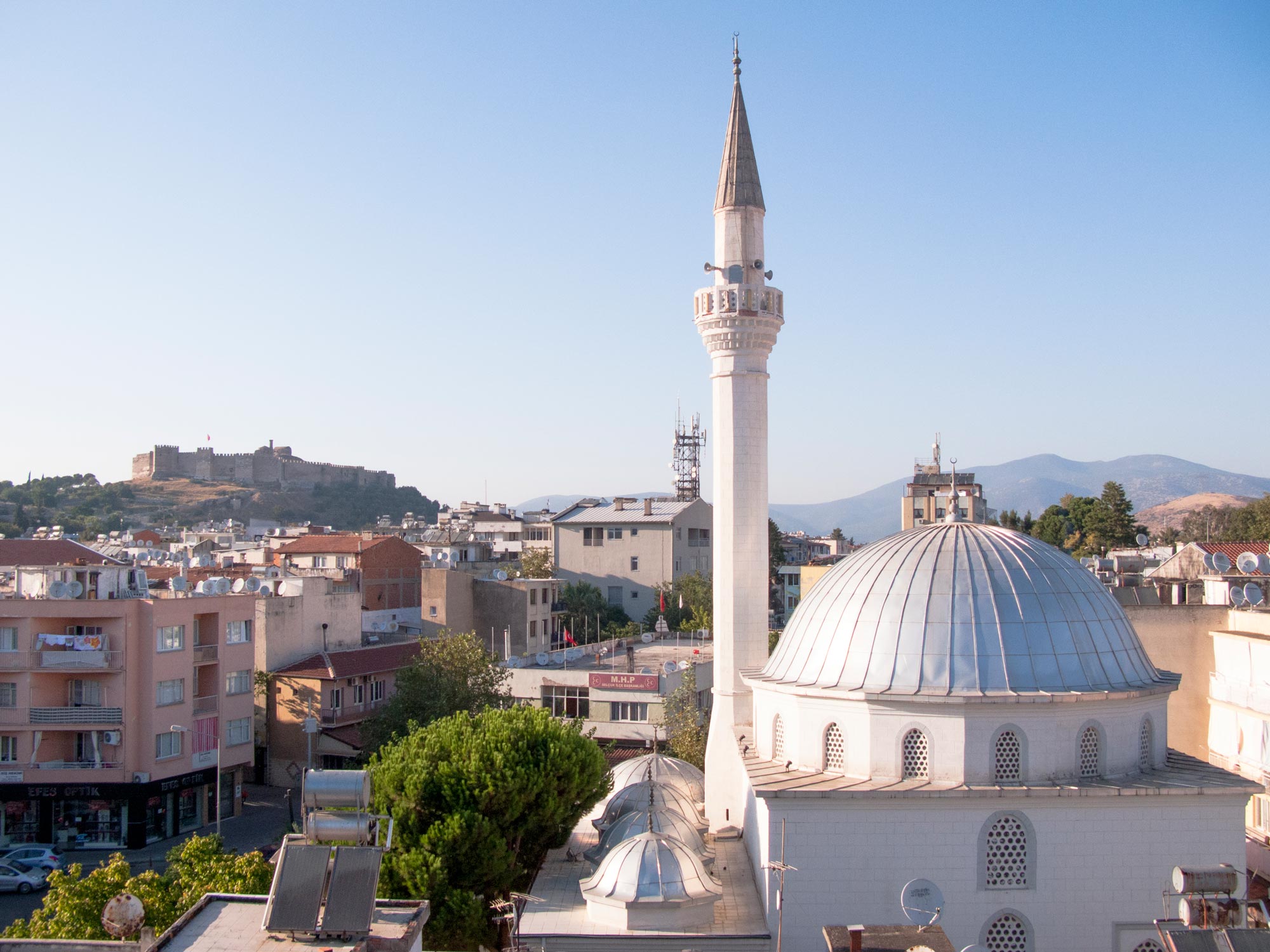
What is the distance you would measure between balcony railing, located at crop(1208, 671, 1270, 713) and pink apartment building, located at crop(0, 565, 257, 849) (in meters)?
29.8

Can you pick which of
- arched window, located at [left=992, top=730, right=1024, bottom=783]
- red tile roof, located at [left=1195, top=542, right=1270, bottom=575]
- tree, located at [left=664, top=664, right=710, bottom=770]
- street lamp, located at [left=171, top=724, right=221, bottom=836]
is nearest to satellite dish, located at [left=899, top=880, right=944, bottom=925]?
arched window, located at [left=992, top=730, right=1024, bottom=783]

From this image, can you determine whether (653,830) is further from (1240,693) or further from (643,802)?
(1240,693)

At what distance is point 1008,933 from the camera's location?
19.1 m

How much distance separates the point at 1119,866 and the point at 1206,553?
24159 millimetres

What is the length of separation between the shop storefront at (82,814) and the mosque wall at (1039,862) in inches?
866

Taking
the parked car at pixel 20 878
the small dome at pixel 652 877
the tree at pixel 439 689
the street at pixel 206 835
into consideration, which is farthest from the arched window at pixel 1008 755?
the parked car at pixel 20 878

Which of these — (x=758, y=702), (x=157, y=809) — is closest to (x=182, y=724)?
(x=157, y=809)

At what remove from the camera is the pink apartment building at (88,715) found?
3291 cm

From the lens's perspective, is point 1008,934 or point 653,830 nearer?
point 1008,934

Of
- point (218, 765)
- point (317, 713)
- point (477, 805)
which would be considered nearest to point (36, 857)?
point (218, 765)

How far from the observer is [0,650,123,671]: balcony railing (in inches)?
1294

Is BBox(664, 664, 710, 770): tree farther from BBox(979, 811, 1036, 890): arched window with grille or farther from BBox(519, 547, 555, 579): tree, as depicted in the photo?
BBox(519, 547, 555, 579): tree

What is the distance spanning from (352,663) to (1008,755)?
2880 cm

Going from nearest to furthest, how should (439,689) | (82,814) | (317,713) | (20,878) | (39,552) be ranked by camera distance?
1. (20,878)
2. (82,814)
3. (439,689)
4. (317,713)
5. (39,552)
